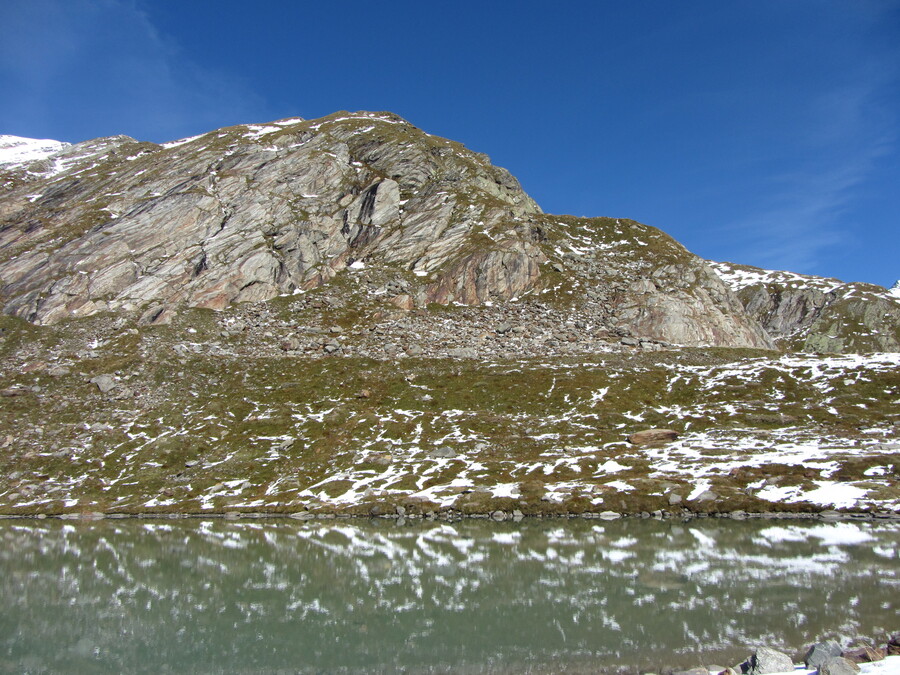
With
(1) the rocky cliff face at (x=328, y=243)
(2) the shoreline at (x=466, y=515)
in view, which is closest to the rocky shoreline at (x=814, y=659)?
(2) the shoreline at (x=466, y=515)

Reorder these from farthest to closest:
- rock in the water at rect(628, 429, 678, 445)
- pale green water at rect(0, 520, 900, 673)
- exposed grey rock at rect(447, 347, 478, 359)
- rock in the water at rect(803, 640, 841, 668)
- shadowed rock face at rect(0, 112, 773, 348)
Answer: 1. shadowed rock face at rect(0, 112, 773, 348)
2. exposed grey rock at rect(447, 347, 478, 359)
3. rock in the water at rect(628, 429, 678, 445)
4. pale green water at rect(0, 520, 900, 673)
5. rock in the water at rect(803, 640, 841, 668)

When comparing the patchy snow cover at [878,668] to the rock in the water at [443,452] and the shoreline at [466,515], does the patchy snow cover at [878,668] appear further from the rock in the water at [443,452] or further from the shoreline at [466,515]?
the rock in the water at [443,452]

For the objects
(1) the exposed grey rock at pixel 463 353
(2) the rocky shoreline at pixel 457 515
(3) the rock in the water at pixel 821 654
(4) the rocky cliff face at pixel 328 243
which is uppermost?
(4) the rocky cliff face at pixel 328 243

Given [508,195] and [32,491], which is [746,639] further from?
[508,195]

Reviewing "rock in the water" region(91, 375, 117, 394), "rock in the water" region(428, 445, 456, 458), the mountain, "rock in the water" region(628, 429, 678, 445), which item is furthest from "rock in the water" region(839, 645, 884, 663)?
"rock in the water" region(91, 375, 117, 394)

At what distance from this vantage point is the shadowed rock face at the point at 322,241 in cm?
10044

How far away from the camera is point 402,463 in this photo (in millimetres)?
57312

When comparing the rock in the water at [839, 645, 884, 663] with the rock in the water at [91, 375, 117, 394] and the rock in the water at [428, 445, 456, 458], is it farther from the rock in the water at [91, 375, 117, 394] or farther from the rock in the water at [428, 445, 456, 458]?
the rock in the water at [91, 375, 117, 394]

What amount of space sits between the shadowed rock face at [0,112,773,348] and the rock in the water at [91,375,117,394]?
20293 millimetres

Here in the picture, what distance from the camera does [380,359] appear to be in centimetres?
8481

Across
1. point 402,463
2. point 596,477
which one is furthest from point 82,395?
point 596,477

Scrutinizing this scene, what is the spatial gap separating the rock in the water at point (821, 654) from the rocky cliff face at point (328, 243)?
83.5 meters

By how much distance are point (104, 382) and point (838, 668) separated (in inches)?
3256

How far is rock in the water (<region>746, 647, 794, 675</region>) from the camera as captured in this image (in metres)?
13.9
